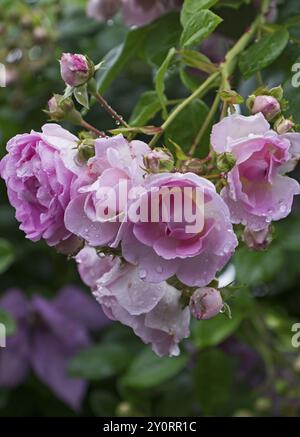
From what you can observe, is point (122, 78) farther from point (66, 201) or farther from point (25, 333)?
point (66, 201)

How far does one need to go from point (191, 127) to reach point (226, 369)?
0.51 metres

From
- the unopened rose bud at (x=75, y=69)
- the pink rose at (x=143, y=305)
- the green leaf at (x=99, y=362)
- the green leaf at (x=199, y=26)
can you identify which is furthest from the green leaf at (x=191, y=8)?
the green leaf at (x=99, y=362)

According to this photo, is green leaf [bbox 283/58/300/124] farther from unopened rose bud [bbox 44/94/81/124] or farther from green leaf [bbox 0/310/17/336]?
green leaf [bbox 0/310/17/336]

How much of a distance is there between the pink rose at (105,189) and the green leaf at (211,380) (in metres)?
0.65

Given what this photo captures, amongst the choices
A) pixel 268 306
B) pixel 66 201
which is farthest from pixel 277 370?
pixel 66 201

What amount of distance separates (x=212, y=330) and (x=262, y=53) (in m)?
0.48

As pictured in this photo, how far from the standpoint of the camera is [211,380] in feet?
4.05

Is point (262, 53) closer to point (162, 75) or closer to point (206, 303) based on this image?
point (162, 75)

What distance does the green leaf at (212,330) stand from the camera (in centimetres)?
117

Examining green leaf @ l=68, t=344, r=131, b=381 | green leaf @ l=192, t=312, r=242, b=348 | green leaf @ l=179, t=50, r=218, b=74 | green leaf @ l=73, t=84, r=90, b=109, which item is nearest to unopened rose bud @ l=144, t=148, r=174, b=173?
green leaf @ l=73, t=84, r=90, b=109

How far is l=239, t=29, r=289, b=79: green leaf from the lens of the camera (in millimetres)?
791

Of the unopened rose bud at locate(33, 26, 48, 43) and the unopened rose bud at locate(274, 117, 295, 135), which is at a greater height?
the unopened rose bud at locate(274, 117, 295, 135)

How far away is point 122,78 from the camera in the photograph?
4.87 ft

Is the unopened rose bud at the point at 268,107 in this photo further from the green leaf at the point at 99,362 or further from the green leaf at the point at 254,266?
the green leaf at the point at 99,362
